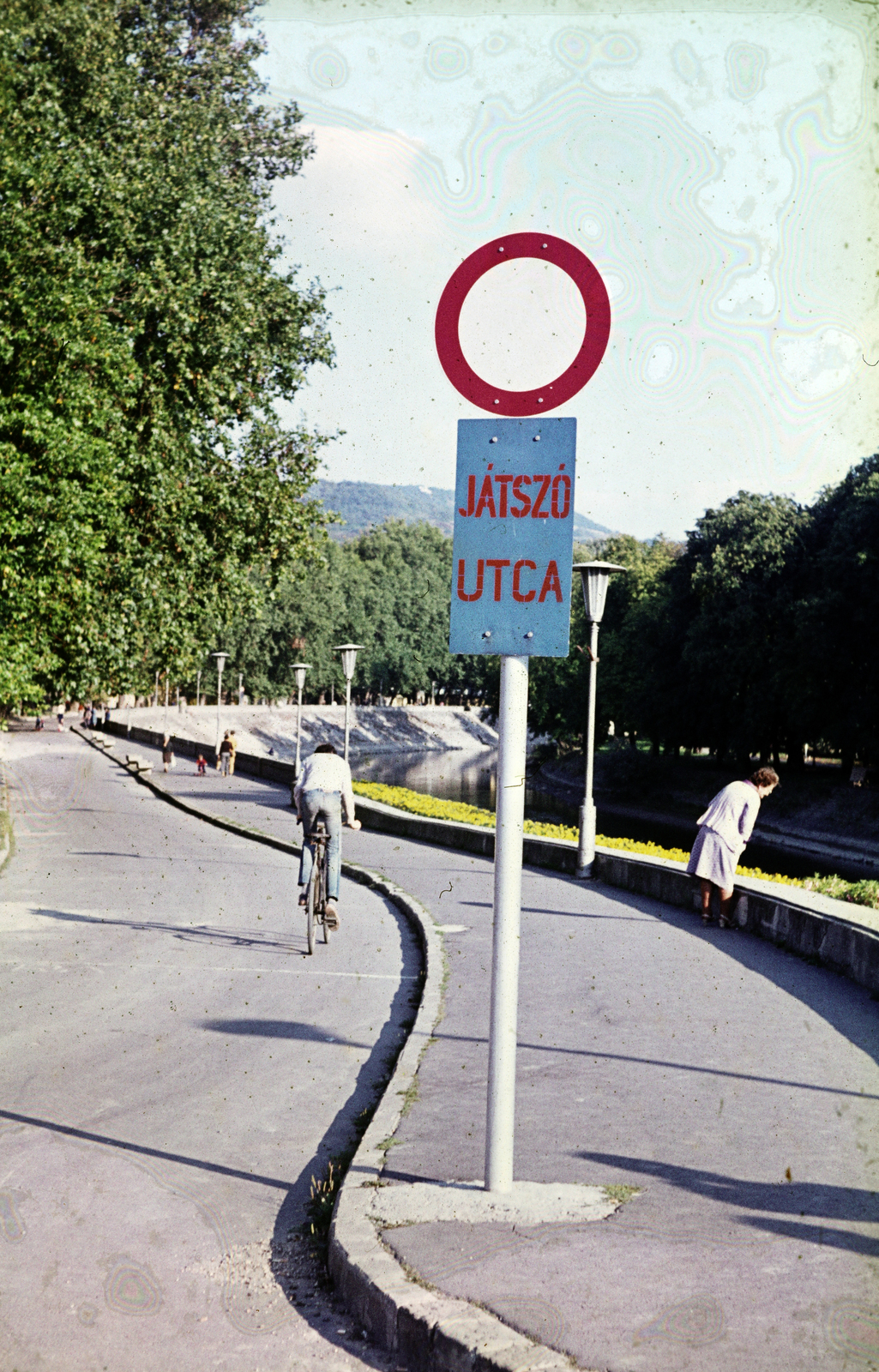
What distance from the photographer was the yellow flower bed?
504 inches

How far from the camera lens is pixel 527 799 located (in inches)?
2437

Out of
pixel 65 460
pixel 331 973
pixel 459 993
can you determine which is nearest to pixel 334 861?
pixel 331 973

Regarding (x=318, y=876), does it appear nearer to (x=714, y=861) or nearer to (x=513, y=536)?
(x=714, y=861)

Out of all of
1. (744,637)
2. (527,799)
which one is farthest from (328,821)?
(527,799)

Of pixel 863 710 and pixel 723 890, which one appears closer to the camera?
pixel 723 890

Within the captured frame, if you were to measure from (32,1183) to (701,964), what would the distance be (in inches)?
230

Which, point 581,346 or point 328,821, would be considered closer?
point 581,346

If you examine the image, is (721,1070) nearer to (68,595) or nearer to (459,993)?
(459,993)

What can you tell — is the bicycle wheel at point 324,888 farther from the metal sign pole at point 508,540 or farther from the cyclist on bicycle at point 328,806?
the metal sign pole at point 508,540

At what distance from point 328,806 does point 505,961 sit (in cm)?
690

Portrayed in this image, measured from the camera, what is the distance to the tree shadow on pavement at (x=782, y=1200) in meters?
4.48

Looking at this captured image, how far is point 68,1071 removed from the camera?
722cm

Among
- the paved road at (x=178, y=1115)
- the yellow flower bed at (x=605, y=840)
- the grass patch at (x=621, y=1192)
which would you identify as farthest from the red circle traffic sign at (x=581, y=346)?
the yellow flower bed at (x=605, y=840)

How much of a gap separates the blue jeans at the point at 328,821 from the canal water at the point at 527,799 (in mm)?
14383
